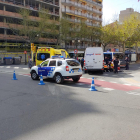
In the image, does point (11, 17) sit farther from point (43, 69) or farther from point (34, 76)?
point (43, 69)

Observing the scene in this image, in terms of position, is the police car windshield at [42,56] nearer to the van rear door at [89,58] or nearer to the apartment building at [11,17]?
the van rear door at [89,58]

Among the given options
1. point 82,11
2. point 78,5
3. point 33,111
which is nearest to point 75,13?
point 78,5

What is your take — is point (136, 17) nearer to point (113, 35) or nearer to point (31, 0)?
point (113, 35)

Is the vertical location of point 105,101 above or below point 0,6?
below

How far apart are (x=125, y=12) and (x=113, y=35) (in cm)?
4309

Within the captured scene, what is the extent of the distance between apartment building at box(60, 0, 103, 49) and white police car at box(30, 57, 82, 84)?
40303 mm

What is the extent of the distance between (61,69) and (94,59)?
262 inches

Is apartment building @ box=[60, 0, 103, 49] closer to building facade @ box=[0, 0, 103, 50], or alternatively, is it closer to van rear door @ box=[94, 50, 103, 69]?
building facade @ box=[0, 0, 103, 50]

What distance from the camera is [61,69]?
1101 cm

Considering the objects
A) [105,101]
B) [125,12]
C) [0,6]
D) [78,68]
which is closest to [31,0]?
[0,6]

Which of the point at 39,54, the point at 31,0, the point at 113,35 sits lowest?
the point at 39,54

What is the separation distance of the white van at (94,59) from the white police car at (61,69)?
575 cm

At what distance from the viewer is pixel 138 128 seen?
14.4 feet

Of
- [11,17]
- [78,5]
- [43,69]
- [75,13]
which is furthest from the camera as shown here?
[78,5]
